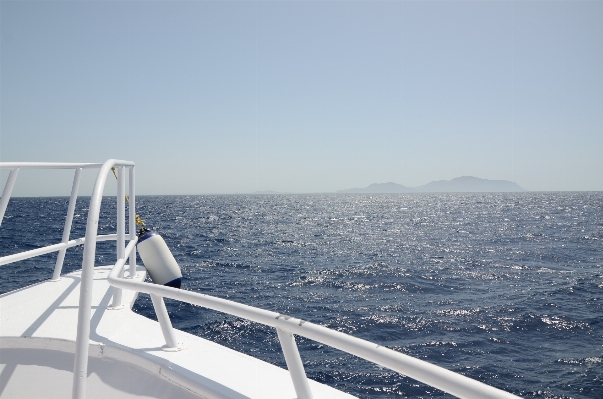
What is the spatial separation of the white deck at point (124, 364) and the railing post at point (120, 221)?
0.35ft

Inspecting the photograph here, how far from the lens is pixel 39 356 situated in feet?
9.25

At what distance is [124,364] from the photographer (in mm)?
2619

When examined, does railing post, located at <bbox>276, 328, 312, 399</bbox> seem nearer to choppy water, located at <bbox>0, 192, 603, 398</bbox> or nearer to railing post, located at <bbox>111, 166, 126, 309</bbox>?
railing post, located at <bbox>111, 166, 126, 309</bbox>

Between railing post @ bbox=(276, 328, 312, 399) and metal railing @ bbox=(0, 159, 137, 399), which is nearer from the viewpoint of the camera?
railing post @ bbox=(276, 328, 312, 399)

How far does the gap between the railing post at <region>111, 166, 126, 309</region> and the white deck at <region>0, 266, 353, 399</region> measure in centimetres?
11

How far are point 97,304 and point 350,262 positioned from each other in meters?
17.5

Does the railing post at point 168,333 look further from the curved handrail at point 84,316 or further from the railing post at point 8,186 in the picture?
the railing post at point 8,186

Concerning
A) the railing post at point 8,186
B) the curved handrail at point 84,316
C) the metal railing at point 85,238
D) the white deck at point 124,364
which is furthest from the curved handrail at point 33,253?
the curved handrail at point 84,316

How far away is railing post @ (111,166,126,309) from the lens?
2873 millimetres

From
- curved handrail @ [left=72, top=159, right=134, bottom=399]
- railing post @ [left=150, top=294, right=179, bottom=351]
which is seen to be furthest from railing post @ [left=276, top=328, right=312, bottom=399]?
railing post @ [left=150, top=294, right=179, bottom=351]

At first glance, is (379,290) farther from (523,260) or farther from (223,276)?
(523,260)

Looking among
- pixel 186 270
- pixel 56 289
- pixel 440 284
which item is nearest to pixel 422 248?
pixel 440 284

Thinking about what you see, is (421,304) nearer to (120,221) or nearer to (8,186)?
(120,221)

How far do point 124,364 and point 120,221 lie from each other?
95cm
